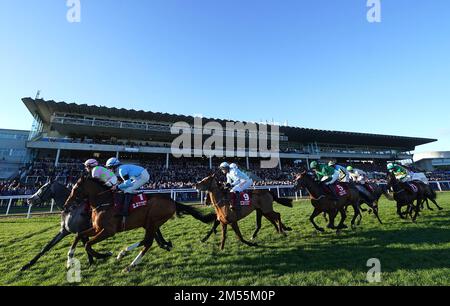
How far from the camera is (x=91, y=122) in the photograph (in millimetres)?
24672

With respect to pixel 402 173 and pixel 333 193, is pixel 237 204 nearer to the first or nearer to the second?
pixel 333 193

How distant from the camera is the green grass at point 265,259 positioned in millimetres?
3258

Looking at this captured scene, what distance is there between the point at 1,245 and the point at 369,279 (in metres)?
6.88

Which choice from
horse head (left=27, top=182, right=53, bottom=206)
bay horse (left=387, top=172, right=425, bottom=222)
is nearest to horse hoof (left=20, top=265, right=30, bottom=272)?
horse head (left=27, top=182, right=53, bottom=206)

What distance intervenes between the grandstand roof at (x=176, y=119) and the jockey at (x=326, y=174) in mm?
21925

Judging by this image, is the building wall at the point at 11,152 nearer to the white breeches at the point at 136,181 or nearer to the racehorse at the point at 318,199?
the white breeches at the point at 136,181

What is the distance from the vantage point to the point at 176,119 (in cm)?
2859

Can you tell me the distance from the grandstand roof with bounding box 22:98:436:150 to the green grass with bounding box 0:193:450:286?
21.4m

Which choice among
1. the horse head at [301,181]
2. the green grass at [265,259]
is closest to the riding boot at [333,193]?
the horse head at [301,181]

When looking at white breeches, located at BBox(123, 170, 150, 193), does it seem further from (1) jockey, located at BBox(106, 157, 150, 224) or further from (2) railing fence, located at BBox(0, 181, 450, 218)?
(2) railing fence, located at BBox(0, 181, 450, 218)

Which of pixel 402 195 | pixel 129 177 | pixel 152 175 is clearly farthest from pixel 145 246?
pixel 152 175
